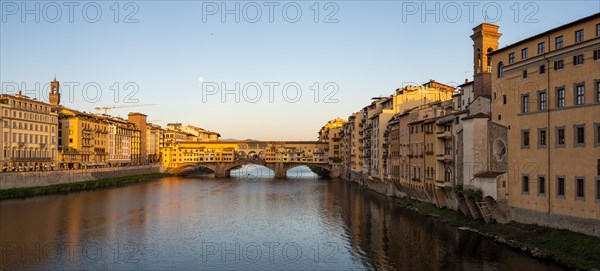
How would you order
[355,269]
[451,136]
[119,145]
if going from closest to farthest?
[355,269] → [451,136] → [119,145]

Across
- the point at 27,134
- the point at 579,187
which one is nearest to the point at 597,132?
the point at 579,187

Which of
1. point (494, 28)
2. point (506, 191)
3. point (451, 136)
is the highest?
point (494, 28)

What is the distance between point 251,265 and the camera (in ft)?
84.1

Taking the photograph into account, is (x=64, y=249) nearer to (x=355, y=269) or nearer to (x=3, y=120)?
(x=355, y=269)

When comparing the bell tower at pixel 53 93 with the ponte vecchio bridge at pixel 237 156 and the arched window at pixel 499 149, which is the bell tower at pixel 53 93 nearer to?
the ponte vecchio bridge at pixel 237 156

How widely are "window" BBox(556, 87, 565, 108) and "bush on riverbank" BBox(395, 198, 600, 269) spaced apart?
20.8 feet

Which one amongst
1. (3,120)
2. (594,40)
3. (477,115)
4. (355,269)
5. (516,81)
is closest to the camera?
(594,40)

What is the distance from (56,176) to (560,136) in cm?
5844

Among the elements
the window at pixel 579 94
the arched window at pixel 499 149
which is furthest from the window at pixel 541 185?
the window at pixel 579 94

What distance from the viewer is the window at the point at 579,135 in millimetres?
23500

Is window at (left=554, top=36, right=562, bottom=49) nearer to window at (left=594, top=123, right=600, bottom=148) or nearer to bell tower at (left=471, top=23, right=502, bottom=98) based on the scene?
window at (left=594, top=123, right=600, bottom=148)

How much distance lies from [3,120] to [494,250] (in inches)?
2243

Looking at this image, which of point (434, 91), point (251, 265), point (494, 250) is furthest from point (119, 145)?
point (494, 250)

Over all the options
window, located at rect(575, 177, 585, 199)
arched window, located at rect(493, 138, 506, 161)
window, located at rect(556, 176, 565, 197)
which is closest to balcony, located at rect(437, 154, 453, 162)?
arched window, located at rect(493, 138, 506, 161)
